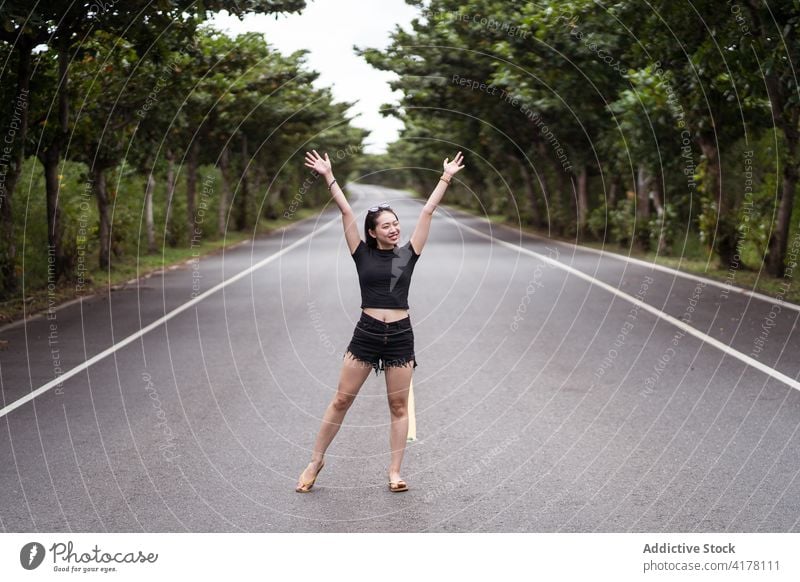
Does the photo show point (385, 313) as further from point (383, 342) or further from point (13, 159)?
point (13, 159)

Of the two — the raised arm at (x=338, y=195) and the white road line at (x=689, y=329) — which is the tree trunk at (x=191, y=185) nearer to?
the white road line at (x=689, y=329)

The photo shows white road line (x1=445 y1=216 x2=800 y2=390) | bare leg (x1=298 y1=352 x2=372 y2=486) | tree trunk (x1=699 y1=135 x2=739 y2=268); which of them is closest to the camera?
bare leg (x1=298 y1=352 x2=372 y2=486)

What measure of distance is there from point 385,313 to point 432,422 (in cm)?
245

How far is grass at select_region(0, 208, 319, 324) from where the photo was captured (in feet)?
53.6

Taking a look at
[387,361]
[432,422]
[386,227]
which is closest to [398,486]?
[387,361]

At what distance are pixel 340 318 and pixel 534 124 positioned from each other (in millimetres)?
23506

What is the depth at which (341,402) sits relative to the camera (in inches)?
239

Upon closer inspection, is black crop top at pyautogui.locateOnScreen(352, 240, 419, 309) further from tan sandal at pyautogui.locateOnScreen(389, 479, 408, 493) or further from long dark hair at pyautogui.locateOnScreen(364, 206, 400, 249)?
tan sandal at pyautogui.locateOnScreen(389, 479, 408, 493)

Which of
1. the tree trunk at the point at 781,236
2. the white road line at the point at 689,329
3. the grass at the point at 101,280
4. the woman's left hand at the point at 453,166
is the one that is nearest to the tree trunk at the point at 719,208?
the tree trunk at the point at 781,236

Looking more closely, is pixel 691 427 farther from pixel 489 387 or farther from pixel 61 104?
pixel 61 104

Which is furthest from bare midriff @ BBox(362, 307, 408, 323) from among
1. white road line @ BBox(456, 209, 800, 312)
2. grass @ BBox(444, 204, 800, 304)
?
grass @ BBox(444, 204, 800, 304)

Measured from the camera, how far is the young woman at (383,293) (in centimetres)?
574

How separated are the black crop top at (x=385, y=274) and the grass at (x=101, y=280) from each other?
Answer: 1049 cm

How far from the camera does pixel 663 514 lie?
18.4 feet
